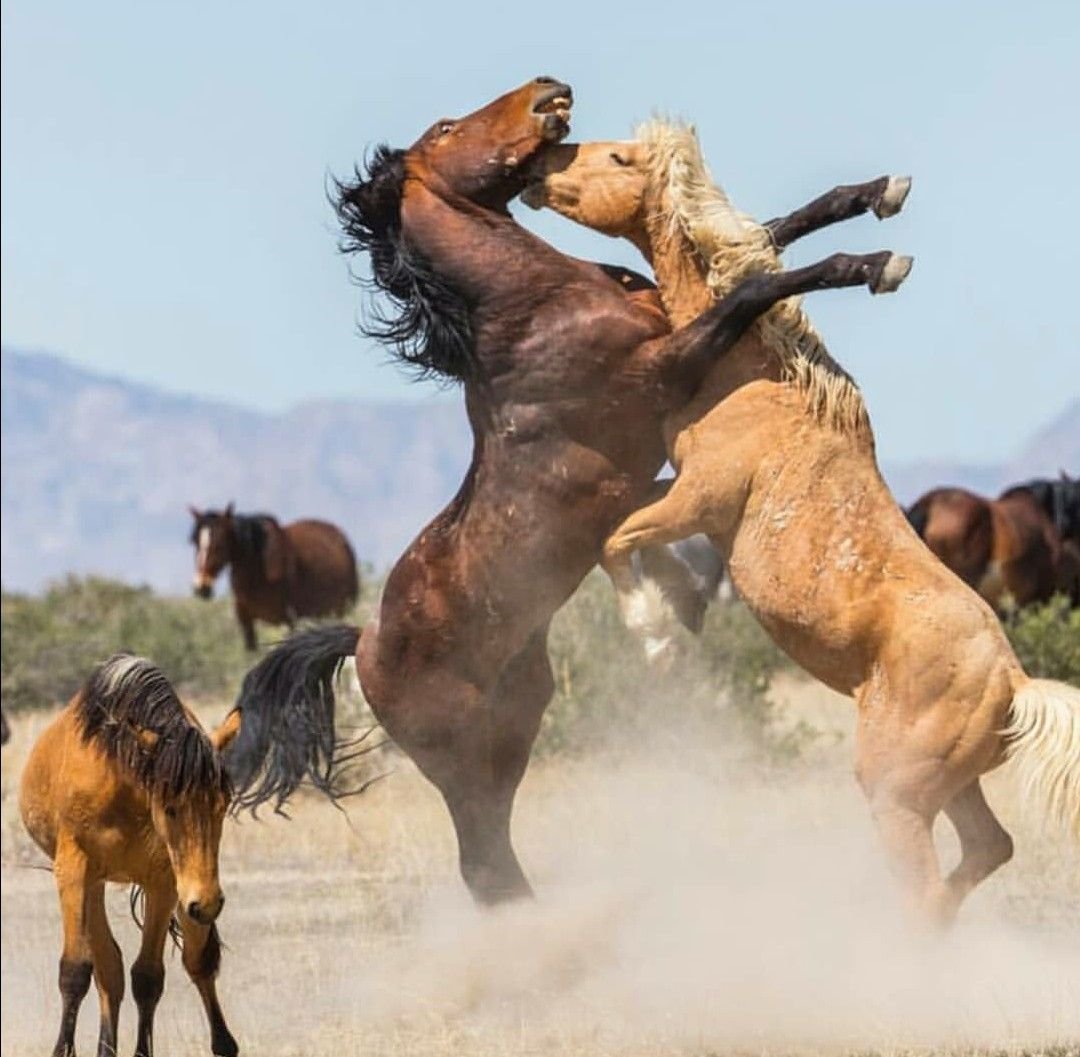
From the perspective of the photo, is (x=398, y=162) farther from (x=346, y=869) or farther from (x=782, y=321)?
(x=346, y=869)

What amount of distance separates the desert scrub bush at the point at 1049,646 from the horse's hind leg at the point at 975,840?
33.5ft

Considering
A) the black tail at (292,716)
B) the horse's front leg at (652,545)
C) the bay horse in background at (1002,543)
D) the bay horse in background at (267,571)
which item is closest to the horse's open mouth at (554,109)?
the horse's front leg at (652,545)

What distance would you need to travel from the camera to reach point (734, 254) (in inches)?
353

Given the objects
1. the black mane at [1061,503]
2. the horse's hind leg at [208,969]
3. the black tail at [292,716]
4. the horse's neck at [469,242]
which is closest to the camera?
the horse's hind leg at [208,969]

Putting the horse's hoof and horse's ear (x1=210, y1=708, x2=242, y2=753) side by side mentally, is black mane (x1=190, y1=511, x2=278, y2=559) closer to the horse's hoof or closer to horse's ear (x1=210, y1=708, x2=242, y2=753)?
horse's ear (x1=210, y1=708, x2=242, y2=753)

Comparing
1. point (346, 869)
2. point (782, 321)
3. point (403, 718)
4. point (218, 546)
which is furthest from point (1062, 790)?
point (218, 546)

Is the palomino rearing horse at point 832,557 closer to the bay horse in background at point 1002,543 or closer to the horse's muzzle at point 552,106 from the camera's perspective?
the horse's muzzle at point 552,106

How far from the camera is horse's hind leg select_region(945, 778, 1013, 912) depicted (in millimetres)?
8727

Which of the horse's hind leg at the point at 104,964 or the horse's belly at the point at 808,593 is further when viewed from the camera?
the horse's hind leg at the point at 104,964

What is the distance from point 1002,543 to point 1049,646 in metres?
3.72

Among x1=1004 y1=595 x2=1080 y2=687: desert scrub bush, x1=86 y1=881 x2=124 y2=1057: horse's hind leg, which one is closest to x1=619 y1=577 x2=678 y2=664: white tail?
x1=86 y1=881 x2=124 y2=1057: horse's hind leg

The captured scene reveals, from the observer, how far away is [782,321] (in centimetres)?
886

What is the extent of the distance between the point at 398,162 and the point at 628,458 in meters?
1.34

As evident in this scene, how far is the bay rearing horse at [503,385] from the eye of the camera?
29.8ft
